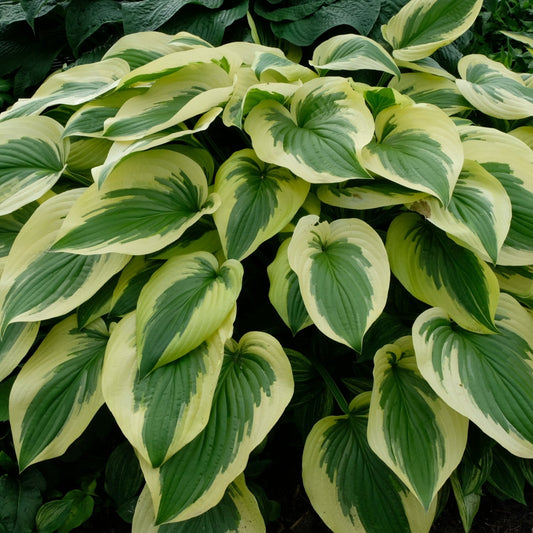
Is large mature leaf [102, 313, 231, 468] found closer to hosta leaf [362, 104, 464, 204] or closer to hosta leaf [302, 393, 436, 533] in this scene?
hosta leaf [302, 393, 436, 533]

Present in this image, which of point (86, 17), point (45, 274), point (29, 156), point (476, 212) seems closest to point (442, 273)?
point (476, 212)

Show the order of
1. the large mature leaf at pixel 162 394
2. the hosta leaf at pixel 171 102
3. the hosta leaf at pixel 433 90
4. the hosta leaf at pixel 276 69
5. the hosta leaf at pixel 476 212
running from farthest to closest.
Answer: the hosta leaf at pixel 433 90 → the hosta leaf at pixel 276 69 → the hosta leaf at pixel 171 102 → the hosta leaf at pixel 476 212 → the large mature leaf at pixel 162 394

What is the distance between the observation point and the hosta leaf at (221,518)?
990mm

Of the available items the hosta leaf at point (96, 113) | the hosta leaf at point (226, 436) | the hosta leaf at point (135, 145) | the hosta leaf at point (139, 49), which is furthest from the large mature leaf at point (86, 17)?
the hosta leaf at point (226, 436)

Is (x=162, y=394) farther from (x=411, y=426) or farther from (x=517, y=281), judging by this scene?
(x=517, y=281)

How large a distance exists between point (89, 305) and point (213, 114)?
0.47 m

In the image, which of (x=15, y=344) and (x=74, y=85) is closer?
(x=15, y=344)

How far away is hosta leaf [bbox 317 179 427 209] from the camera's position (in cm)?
107

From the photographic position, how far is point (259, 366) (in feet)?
3.26

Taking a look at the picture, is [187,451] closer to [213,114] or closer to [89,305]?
[89,305]

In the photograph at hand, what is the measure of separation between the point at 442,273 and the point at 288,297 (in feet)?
1.04

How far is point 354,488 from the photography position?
3.35ft

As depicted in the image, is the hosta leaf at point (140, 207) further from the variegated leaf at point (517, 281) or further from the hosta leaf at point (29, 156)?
the variegated leaf at point (517, 281)

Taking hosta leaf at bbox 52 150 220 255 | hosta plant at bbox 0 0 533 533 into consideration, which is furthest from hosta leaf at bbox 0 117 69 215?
hosta leaf at bbox 52 150 220 255
